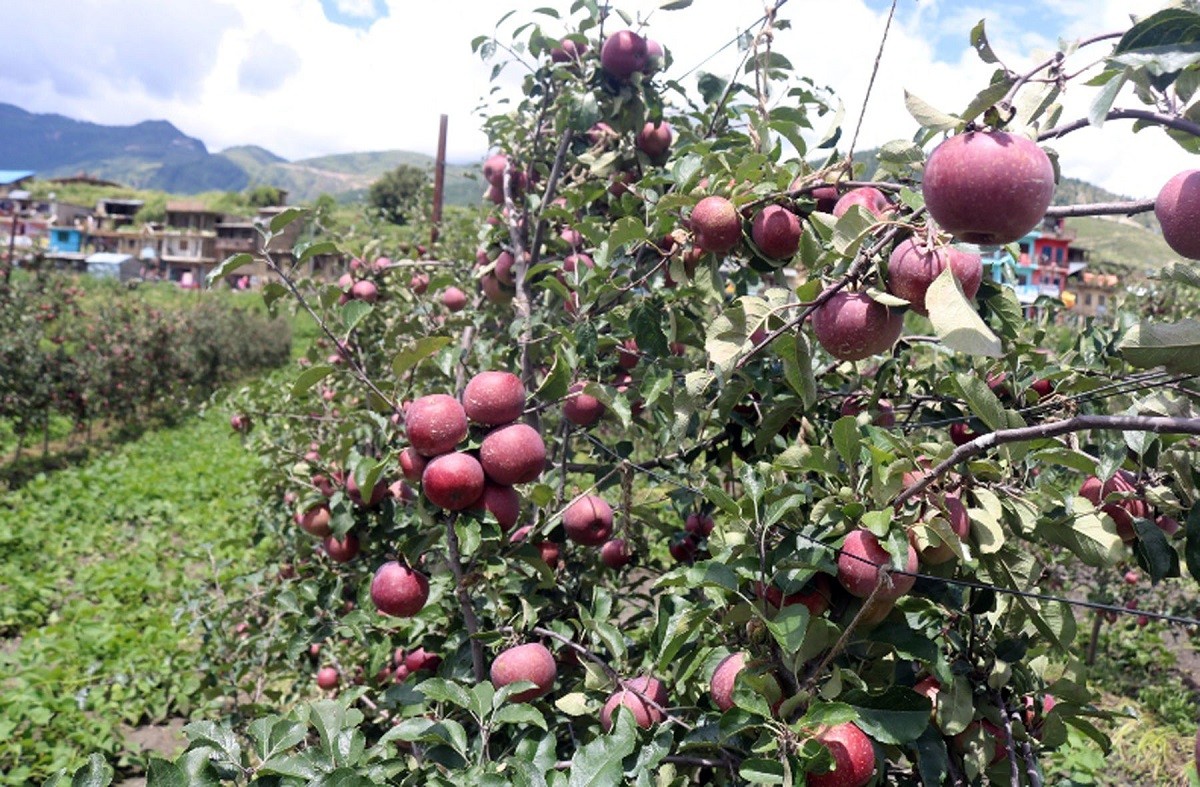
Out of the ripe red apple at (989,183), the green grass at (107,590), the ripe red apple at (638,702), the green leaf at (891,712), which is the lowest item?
the green grass at (107,590)

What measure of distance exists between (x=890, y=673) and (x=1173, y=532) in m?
0.79

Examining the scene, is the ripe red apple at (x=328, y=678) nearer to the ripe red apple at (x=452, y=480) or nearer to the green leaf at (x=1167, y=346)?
the ripe red apple at (x=452, y=480)

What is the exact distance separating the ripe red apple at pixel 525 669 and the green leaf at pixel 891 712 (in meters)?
0.63

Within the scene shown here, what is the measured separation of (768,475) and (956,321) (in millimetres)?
602

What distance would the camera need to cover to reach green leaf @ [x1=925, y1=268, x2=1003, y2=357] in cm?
79

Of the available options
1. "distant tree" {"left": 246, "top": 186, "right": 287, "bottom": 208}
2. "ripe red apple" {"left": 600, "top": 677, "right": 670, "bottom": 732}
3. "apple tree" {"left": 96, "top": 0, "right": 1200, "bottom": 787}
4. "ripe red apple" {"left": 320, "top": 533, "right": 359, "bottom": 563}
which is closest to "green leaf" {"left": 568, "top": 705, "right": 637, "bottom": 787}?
"apple tree" {"left": 96, "top": 0, "right": 1200, "bottom": 787}

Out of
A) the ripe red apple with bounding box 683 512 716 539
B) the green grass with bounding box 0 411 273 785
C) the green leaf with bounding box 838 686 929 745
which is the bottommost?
the green grass with bounding box 0 411 273 785

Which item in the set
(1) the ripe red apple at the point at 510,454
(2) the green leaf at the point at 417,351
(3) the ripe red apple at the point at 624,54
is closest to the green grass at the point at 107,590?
(2) the green leaf at the point at 417,351

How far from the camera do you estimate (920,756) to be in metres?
1.28

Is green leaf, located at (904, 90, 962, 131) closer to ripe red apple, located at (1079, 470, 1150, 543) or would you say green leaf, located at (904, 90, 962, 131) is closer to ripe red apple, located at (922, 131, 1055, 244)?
ripe red apple, located at (922, 131, 1055, 244)

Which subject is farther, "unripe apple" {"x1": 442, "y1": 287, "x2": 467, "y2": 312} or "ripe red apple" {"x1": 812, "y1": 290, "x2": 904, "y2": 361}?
"unripe apple" {"x1": 442, "y1": 287, "x2": 467, "y2": 312}

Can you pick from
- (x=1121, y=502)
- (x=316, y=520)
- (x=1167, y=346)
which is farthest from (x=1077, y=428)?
(x=316, y=520)

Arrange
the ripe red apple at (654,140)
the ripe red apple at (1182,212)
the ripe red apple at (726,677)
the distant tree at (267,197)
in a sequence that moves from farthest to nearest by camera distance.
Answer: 1. the distant tree at (267,197)
2. the ripe red apple at (654,140)
3. the ripe red apple at (726,677)
4. the ripe red apple at (1182,212)

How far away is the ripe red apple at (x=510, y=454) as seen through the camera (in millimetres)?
1608
